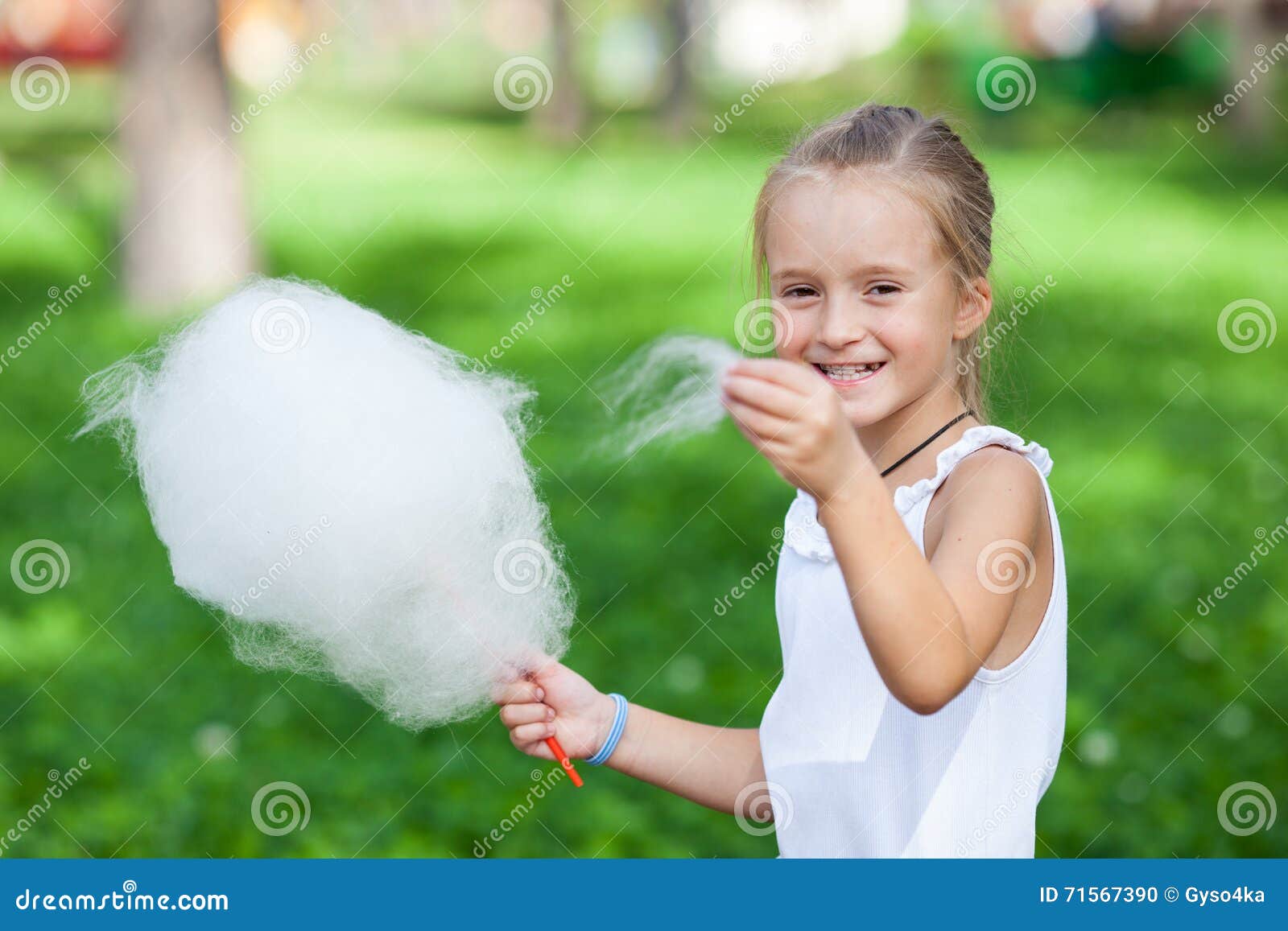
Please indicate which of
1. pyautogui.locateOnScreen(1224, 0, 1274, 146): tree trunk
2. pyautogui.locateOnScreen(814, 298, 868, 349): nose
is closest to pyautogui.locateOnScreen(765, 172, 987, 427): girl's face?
pyautogui.locateOnScreen(814, 298, 868, 349): nose

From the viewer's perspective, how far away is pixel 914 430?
2.00 meters

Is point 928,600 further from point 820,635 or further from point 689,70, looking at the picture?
point 689,70

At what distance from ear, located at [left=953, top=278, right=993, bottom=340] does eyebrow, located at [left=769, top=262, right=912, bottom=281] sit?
15 cm

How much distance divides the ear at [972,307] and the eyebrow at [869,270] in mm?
152

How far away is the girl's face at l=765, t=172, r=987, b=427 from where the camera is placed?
1.87 metres

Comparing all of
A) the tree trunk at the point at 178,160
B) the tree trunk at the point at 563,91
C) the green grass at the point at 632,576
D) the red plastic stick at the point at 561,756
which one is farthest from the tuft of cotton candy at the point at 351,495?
the tree trunk at the point at 563,91

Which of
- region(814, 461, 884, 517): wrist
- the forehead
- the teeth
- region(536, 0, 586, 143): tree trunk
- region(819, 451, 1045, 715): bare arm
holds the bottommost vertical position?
region(536, 0, 586, 143): tree trunk

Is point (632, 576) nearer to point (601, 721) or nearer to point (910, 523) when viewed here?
point (601, 721)

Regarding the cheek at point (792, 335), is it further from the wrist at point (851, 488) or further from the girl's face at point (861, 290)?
the wrist at point (851, 488)

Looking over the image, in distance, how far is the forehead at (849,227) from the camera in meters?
1.87

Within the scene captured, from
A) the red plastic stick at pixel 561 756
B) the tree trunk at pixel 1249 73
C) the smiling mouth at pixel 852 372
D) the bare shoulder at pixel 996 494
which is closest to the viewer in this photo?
the bare shoulder at pixel 996 494

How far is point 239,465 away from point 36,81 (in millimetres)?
20746

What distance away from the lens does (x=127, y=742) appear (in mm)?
4312

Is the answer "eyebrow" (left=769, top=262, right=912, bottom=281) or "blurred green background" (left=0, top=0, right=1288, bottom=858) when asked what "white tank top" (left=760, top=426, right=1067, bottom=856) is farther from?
"blurred green background" (left=0, top=0, right=1288, bottom=858)
